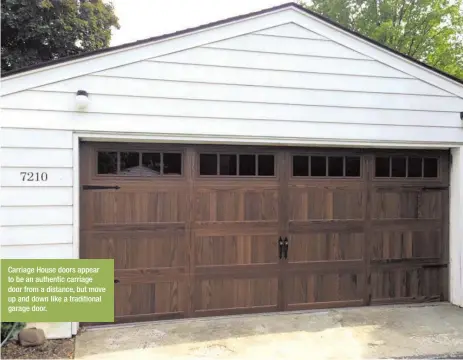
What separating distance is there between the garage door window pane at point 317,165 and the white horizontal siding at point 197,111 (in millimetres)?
458

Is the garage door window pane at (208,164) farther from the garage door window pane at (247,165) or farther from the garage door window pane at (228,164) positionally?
the garage door window pane at (247,165)

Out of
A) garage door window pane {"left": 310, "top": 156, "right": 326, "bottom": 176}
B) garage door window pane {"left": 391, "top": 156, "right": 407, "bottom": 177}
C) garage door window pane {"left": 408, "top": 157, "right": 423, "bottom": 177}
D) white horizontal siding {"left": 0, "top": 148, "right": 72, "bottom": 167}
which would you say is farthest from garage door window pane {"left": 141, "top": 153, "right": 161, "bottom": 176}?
garage door window pane {"left": 408, "top": 157, "right": 423, "bottom": 177}

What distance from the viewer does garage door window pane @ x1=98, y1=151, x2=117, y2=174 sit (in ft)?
13.6

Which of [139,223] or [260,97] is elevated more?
[260,97]

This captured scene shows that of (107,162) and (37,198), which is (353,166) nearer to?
(107,162)

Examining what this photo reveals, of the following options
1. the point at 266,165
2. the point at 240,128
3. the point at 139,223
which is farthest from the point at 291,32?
the point at 139,223

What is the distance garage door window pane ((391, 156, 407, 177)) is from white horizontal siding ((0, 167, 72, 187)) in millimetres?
3730

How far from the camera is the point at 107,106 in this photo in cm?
397

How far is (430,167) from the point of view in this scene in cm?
503

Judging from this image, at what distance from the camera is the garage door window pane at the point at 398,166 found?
16.1 ft

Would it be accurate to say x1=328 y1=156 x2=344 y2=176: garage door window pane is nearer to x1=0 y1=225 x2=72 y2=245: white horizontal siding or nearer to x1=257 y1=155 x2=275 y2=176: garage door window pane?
x1=257 y1=155 x2=275 y2=176: garage door window pane

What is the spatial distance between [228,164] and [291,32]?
1.65 metres

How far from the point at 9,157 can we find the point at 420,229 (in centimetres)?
473

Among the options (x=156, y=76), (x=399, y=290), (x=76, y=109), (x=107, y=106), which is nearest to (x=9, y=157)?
(x=76, y=109)
